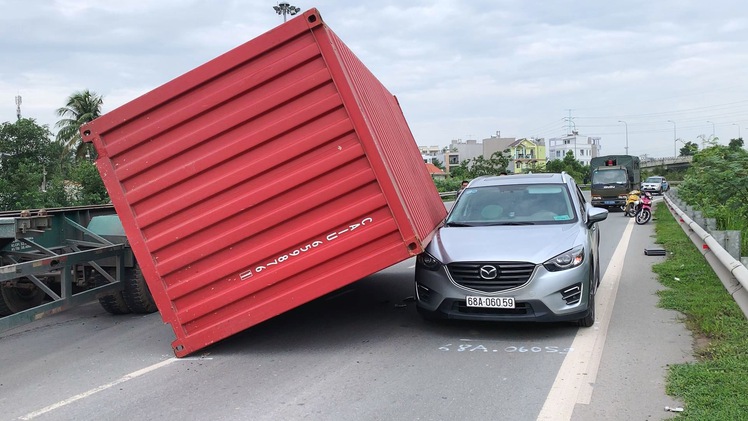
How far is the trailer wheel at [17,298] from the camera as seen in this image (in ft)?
24.8

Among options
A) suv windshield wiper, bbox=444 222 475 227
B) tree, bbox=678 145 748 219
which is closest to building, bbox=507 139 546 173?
tree, bbox=678 145 748 219

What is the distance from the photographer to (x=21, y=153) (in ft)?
101

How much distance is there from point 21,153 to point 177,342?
29706mm

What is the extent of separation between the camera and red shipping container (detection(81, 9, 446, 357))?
222 inches

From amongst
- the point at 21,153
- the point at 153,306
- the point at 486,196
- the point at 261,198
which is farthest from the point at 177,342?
the point at 21,153

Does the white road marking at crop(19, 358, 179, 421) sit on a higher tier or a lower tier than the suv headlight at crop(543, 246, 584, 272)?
lower

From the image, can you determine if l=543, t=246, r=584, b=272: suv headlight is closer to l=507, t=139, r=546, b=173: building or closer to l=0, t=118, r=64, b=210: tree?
l=0, t=118, r=64, b=210: tree

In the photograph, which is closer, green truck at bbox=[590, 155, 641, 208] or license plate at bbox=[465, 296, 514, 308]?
license plate at bbox=[465, 296, 514, 308]

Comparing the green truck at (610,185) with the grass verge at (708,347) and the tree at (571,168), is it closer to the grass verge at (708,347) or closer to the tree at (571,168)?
the grass verge at (708,347)

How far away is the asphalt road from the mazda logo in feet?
2.18

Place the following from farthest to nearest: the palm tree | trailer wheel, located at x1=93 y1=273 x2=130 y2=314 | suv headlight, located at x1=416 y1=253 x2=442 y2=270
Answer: the palm tree, trailer wheel, located at x1=93 y1=273 x2=130 y2=314, suv headlight, located at x1=416 y1=253 x2=442 y2=270

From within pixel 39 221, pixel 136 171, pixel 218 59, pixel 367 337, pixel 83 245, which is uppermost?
pixel 218 59

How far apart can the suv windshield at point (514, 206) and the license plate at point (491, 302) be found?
141 cm

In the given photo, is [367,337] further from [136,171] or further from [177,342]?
[136,171]
